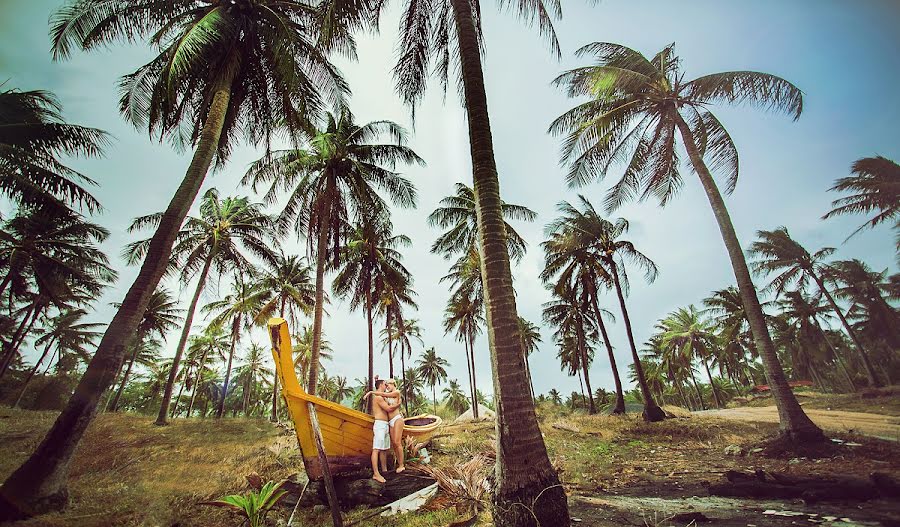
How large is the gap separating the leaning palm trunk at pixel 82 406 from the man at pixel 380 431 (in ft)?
15.6

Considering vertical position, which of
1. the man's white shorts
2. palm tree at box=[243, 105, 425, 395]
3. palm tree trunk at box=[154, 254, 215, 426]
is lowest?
the man's white shorts

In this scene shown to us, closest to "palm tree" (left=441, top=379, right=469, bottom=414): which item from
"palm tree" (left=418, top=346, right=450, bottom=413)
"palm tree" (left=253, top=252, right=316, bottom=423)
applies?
"palm tree" (left=418, top=346, right=450, bottom=413)

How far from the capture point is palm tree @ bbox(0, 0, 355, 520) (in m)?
5.50

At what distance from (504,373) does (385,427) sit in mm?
4191

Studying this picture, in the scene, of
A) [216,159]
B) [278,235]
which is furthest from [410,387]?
[216,159]

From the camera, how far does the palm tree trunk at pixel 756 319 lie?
7586 mm

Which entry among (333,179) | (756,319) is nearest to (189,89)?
(333,179)

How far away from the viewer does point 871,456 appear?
20.4ft

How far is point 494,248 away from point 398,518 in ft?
15.3

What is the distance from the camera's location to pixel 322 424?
6715mm

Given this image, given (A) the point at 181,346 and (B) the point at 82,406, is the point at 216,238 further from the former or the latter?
(B) the point at 82,406

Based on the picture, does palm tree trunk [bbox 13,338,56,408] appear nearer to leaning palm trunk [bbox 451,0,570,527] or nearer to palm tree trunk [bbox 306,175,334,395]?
palm tree trunk [bbox 306,175,334,395]

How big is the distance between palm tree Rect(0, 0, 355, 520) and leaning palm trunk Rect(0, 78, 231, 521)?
0.01 m

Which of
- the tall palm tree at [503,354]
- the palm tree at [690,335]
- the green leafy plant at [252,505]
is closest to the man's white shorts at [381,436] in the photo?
the green leafy plant at [252,505]
